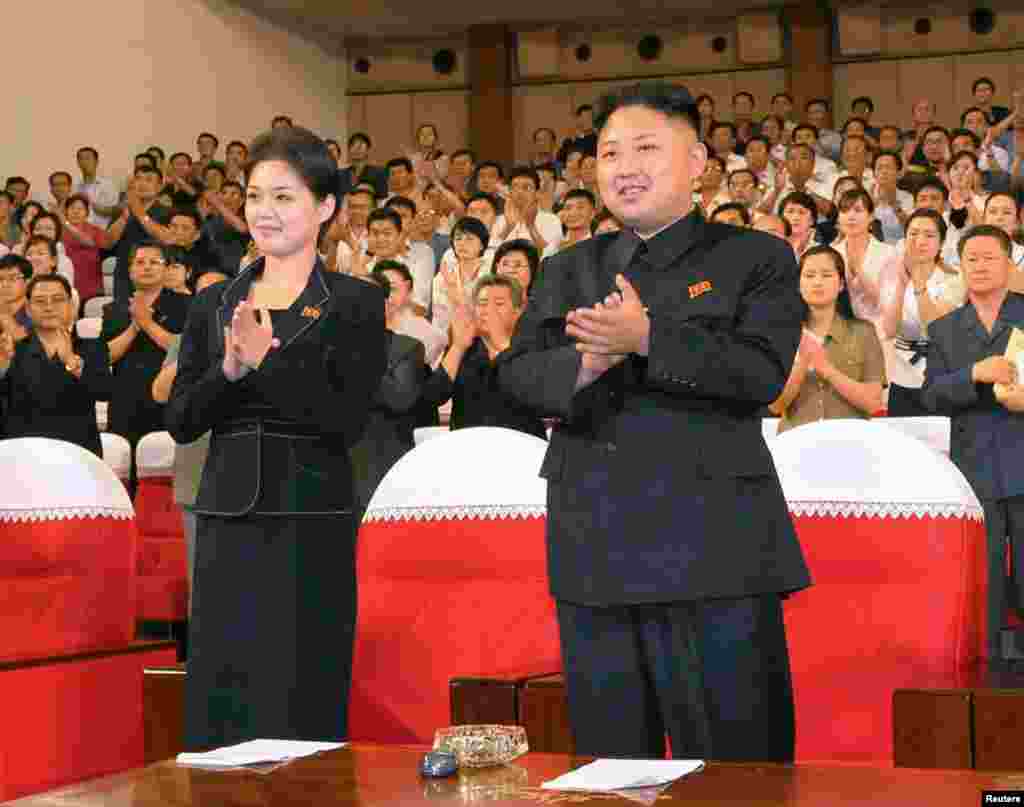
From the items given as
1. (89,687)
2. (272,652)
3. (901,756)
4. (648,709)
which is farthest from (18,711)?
(901,756)

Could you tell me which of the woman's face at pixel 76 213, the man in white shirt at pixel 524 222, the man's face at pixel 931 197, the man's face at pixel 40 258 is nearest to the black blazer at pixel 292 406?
the man's face at pixel 931 197

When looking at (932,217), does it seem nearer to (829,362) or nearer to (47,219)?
(829,362)

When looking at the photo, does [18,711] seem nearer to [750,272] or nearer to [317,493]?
[317,493]

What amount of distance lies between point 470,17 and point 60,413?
9.69 metres

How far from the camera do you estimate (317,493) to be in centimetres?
241

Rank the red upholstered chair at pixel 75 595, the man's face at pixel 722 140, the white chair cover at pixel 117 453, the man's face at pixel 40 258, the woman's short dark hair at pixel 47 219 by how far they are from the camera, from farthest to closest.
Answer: the man's face at pixel 722 140 < the woman's short dark hair at pixel 47 219 < the man's face at pixel 40 258 < the white chair cover at pixel 117 453 < the red upholstered chair at pixel 75 595

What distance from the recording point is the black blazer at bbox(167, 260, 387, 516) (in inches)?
93.7

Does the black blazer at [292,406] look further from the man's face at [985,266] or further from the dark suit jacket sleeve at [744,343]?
the man's face at [985,266]

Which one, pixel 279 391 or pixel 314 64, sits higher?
pixel 314 64

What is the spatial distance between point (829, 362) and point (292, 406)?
7.99 ft

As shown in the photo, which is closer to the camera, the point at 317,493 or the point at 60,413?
the point at 317,493

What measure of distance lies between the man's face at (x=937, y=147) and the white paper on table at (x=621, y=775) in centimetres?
821

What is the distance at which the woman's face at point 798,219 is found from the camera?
6.73 m

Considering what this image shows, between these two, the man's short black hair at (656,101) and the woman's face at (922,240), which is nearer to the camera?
the man's short black hair at (656,101)
